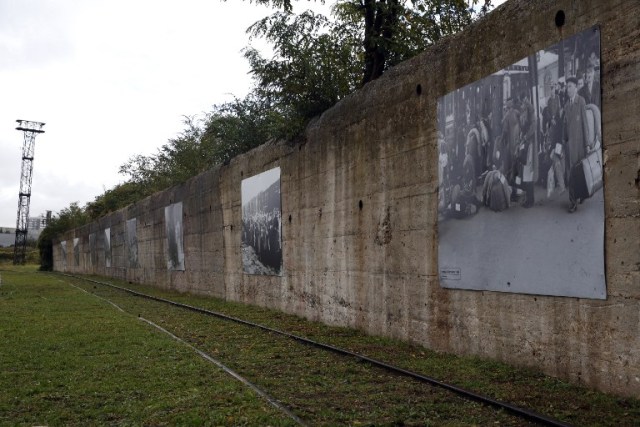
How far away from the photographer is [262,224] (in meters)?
17.6

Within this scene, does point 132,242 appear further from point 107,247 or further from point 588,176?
point 588,176

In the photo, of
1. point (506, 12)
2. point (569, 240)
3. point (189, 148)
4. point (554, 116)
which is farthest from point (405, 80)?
point (189, 148)

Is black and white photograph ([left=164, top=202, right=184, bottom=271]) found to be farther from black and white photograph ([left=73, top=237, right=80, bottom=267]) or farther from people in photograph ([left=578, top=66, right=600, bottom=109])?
black and white photograph ([left=73, top=237, right=80, bottom=267])

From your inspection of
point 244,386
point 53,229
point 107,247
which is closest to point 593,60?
point 244,386

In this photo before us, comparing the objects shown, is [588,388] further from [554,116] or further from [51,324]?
[51,324]

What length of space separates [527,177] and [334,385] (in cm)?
330

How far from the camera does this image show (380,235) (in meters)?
11.6

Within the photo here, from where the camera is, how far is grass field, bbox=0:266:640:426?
632 centimetres

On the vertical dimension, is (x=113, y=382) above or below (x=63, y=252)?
below

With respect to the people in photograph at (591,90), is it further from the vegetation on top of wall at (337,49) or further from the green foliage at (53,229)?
the green foliage at (53,229)

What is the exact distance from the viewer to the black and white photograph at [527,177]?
279 inches

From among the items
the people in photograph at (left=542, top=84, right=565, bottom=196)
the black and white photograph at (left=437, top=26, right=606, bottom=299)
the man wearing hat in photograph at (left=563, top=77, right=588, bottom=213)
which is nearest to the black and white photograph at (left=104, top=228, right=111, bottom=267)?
the black and white photograph at (left=437, top=26, right=606, bottom=299)

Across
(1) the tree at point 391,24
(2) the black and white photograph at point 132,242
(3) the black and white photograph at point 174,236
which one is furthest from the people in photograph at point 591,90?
(2) the black and white photograph at point 132,242

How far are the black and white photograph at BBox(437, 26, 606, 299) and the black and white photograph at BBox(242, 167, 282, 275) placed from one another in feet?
24.1
